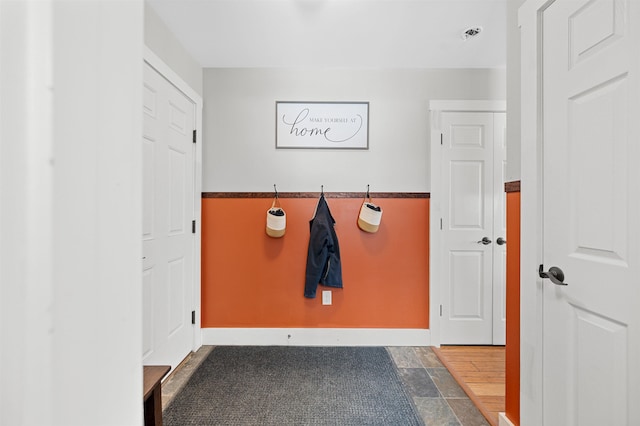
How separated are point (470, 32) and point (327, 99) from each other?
113cm

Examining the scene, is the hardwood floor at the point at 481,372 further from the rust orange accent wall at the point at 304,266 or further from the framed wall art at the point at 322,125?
the framed wall art at the point at 322,125

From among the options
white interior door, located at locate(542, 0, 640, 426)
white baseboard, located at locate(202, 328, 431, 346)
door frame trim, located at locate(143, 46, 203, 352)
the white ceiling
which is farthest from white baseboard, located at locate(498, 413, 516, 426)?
the white ceiling

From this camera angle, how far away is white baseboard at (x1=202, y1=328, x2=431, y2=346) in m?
2.57

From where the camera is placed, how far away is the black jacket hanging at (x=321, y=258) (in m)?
2.50

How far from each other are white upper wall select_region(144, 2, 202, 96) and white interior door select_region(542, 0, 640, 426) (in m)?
2.04

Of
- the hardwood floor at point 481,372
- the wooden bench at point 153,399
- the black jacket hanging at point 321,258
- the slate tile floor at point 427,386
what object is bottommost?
the hardwood floor at point 481,372

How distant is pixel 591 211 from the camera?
3.58ft

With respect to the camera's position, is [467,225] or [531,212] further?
[467,225]

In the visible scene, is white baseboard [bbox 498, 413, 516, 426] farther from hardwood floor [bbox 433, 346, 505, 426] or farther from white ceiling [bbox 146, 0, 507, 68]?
white ceiling [bbox 146, 0, 507, 68]

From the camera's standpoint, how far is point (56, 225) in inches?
11.3

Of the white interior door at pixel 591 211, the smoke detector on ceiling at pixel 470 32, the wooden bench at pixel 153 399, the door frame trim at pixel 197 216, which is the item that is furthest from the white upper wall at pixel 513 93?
the door frame trim at pixel 197 216

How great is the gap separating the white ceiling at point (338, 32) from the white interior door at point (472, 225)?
0.55 meters

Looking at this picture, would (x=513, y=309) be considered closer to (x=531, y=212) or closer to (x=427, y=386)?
(x=531, y=212)

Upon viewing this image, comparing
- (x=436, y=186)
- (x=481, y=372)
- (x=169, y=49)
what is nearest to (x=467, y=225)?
(x=436, y=186)
